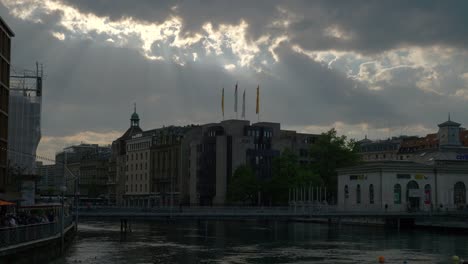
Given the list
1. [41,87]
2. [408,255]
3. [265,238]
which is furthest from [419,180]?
[41,87]

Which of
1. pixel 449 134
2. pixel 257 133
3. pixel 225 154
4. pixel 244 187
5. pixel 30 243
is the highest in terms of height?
pixel 257 133

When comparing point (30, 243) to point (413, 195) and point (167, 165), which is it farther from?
point (167, 165)

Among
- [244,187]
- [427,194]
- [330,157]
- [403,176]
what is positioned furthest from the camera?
[330,157]

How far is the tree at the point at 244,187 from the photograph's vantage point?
139 metres

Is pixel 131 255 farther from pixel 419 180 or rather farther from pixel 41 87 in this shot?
pixel 419 180

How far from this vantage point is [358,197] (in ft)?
396

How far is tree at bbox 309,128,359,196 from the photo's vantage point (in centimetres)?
14925

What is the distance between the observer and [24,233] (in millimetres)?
41906

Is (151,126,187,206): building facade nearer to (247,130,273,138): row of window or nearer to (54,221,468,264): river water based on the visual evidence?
(247,130,273,138): row of window

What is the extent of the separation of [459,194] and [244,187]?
41.9 m

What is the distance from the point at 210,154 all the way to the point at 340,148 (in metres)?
29.9

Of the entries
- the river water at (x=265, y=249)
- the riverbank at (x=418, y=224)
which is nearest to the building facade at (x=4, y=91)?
the river water at (x=265, y=249)

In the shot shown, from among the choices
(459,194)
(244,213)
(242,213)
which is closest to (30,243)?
(242,213)

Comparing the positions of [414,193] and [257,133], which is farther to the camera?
[257,133]
